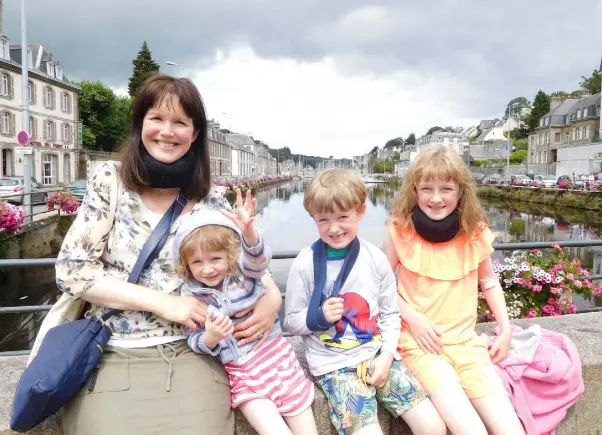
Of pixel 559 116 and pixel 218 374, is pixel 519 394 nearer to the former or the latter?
pixel 218 374

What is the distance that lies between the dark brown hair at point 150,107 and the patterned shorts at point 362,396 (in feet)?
3.03

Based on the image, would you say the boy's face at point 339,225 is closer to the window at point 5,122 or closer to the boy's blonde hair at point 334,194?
the boy's blonde hair at point 334,194

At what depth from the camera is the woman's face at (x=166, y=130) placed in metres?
1.73

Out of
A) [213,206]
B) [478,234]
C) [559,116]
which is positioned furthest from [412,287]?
[559,116]

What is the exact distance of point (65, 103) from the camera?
3844 centimetres

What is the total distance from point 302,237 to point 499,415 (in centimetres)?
Answer: 1340

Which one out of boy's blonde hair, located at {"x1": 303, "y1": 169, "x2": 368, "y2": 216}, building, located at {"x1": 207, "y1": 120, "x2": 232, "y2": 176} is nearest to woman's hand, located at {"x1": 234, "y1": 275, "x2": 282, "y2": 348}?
boy's blonde hair, located at {"x1": 303, "y1": 169, "x2": 368, "y2": 216}

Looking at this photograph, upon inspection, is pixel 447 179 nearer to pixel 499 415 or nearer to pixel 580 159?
pixel 499 415

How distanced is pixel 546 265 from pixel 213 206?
12.2ft

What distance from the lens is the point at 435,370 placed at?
A: 5.96ft

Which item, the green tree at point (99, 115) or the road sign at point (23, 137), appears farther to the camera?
the green tree at point (99, 115)

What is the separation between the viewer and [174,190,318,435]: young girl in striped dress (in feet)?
5.30

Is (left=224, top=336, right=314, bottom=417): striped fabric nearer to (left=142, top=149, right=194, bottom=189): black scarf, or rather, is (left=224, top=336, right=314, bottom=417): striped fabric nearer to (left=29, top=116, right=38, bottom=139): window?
(left=142, top=149, right=194, bottom=189): black scarf

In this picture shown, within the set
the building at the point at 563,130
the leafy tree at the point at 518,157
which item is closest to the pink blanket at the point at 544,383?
the building at the point at 563,130
